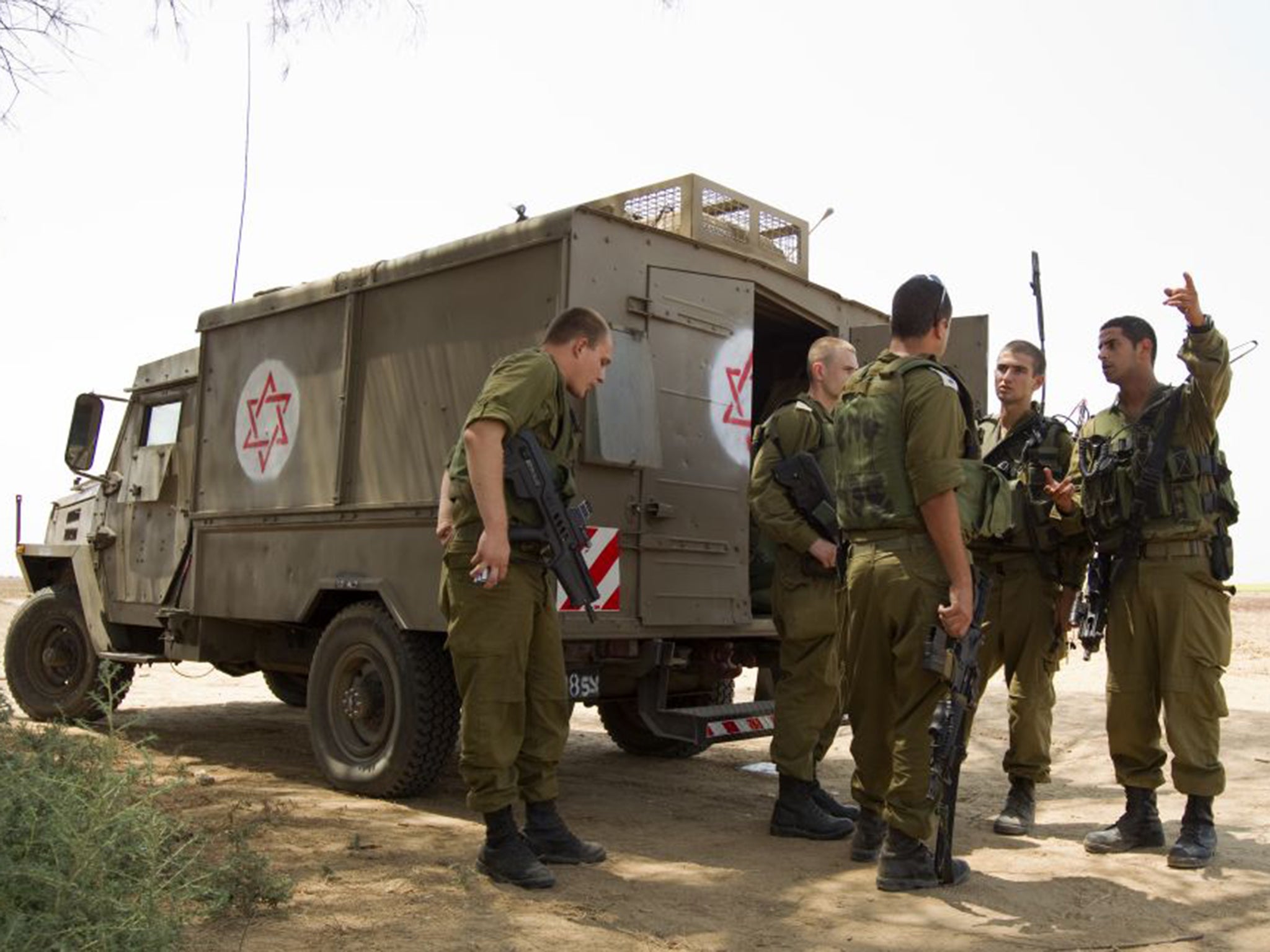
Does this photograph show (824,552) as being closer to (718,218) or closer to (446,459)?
(446,459)

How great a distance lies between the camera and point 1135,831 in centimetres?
470

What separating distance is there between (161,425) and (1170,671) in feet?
19.1

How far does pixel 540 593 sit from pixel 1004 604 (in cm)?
215

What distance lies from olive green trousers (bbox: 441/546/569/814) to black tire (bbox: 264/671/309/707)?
16.1 ft

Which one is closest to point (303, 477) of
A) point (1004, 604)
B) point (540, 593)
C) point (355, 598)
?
point (355, 598)

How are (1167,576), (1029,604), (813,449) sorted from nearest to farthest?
(1167,576)
(813,449)
(1029,604)

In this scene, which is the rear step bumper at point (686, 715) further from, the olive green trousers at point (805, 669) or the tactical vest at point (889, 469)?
the tactical vest at point (889, 469)

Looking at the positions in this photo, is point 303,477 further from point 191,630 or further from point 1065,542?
point 1065,542

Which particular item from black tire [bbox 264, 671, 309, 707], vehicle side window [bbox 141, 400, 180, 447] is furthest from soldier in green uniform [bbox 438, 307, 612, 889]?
black tire [bbox 264, 671, 309, 707]

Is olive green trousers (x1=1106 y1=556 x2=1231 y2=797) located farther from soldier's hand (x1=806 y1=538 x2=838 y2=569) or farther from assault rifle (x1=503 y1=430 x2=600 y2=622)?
assault rifle (x1=503 y1=430 x2=600 y2=622)

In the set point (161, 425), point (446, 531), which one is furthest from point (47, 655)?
point (446, 531)

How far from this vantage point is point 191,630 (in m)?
6.84

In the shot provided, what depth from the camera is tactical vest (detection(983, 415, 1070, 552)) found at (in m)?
5.04

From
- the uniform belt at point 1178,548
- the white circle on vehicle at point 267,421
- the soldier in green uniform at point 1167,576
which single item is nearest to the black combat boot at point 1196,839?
the soldier in green uniform at point 1167,576
